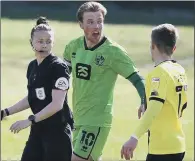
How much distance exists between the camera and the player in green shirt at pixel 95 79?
22.9ft

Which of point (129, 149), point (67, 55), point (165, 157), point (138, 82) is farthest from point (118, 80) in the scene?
point (129, 149)

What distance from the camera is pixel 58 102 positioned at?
19.8 feet

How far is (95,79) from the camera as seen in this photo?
7.00 metres

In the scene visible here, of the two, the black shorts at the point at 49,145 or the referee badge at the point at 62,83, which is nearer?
the referee badge at the point at 62,83

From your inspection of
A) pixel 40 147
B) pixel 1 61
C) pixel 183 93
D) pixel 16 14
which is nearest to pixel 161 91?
pixel 183 93

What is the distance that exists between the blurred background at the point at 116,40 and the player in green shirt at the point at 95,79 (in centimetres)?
369

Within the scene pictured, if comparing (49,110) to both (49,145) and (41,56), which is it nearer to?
(49,145)

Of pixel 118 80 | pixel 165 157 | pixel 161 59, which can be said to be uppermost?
pixel 161 59

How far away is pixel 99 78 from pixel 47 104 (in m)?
0.95

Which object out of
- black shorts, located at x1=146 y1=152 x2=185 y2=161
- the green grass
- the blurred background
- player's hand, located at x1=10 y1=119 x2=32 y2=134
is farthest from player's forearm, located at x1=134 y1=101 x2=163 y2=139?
the green grass

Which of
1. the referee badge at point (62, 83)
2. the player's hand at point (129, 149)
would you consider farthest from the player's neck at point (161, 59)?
the referee badge at point (62, 83)

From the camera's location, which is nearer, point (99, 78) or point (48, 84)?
point (48, 84)

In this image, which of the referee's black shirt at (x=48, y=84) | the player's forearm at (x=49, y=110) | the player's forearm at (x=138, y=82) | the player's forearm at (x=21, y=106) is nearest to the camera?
the player's forearm at (x=49, y=110)

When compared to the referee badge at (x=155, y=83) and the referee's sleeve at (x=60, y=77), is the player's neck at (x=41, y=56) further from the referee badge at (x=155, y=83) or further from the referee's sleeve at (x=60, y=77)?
the referee badge at (x=155, y=83)
